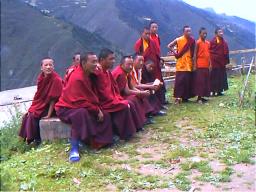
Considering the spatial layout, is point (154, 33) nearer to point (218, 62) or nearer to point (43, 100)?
point (218, 62)

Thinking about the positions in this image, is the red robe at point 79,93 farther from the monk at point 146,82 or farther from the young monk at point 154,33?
the young monk at point 154,33

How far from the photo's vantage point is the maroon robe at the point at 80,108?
18.6 ft

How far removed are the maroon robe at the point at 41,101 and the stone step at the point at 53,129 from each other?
0.58 ft

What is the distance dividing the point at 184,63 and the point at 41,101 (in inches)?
146

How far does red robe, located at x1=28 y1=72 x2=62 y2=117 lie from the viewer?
6.35 meters

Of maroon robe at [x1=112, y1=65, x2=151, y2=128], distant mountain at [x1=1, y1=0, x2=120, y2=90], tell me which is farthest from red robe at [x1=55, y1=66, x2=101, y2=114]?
distant mountain at [x1=1, y1=0, x2=120, y2=90]

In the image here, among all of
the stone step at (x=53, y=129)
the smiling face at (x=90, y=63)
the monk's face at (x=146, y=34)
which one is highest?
the monk's face at (x=146, y=34)

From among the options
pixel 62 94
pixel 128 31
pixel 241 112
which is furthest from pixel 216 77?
pixel 128 31

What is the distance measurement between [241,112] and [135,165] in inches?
141

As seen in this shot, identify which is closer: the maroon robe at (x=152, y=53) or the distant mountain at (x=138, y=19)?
the maroon robe at (x=152, y=53)

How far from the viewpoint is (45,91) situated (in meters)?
6.44

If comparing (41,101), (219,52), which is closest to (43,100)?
(41,101)

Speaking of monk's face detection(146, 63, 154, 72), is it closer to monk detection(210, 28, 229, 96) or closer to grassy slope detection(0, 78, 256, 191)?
grassy slope detection(0, 78, 256, 191)

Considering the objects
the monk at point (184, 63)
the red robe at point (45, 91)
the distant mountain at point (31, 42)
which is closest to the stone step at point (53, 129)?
the red robe at point (45, 91)
